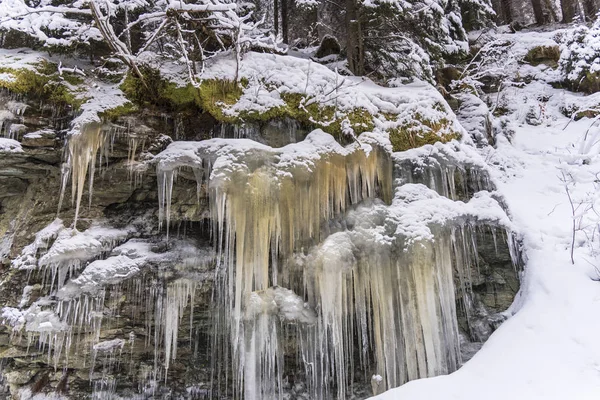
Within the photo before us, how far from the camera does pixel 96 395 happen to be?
6293 millimetres

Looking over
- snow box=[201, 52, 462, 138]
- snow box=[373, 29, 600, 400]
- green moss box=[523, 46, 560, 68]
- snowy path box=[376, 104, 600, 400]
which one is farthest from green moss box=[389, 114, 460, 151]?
green moss box=[523, 46, 560, 68]

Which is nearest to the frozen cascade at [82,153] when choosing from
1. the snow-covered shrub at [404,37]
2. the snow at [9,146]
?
the snow at [9,146]

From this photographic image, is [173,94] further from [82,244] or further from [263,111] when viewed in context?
[82,244]

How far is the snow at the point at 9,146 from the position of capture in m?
4.94

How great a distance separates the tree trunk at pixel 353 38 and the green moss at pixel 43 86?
15.1 ft

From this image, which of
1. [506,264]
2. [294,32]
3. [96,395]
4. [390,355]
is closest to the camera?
[390,355]

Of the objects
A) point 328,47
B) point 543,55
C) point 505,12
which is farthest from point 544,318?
point 505,12

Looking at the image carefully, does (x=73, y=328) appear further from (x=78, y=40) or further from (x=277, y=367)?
(x=78, y=40)

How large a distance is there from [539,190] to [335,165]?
13.4 ft

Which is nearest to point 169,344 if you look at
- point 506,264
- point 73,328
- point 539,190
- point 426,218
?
point 73,328

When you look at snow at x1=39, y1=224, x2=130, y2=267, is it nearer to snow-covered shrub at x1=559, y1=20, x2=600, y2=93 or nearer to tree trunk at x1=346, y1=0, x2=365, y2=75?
tree trunk at x1=346, y1=0, x2=365, y2=75

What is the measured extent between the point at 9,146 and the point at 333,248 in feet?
14.1

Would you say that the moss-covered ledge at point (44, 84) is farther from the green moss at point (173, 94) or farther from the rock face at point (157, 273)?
the green moss at point (173, 94)

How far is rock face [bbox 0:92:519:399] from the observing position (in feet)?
17.3
